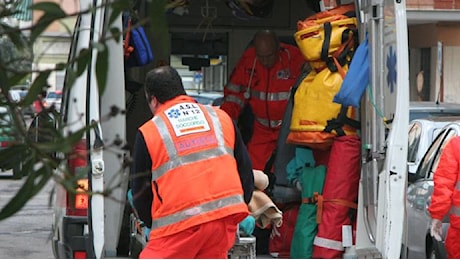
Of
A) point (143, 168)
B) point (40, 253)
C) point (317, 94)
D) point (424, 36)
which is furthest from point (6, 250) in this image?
point (424, 36)

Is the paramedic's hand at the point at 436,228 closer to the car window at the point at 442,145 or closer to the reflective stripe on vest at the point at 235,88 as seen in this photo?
the reflective stripe on vest at the point at 235,88

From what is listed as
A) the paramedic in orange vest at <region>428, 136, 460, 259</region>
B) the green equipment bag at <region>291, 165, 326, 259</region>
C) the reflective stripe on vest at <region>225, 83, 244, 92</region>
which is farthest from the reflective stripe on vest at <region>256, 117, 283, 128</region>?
the paramedic in orange vest at <region>428, 136, 460, 259</region>

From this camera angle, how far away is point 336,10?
7.67 metres

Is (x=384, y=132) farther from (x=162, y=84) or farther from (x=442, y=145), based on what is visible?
(x=442, y=145)

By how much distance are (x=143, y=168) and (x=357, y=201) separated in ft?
7.31

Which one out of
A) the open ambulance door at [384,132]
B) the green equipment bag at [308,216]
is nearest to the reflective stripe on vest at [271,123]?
the green equipment bag at [308,216]

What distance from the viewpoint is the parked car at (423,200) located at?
10008mm

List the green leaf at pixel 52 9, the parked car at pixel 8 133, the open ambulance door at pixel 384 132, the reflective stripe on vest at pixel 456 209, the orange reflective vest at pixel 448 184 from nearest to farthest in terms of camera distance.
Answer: the green leaf at pixel 52 9 → the parked car at pixel 8 133 → the open ambulance door at pixel 384 132 → the orange reflective vest at pixel 448 184 → the reflective stripe on vest at pixel 456 209

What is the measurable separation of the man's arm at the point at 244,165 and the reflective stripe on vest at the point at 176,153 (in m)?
0.13

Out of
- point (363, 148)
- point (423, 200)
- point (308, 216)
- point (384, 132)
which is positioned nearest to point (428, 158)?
point (423, 200)

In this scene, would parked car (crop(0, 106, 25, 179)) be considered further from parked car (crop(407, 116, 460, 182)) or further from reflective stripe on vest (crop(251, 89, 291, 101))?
parked car (crop(407, 116, 460, 182))

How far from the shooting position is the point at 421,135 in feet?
38.3

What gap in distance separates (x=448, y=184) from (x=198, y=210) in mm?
3347

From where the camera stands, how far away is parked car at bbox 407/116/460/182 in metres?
11.4
